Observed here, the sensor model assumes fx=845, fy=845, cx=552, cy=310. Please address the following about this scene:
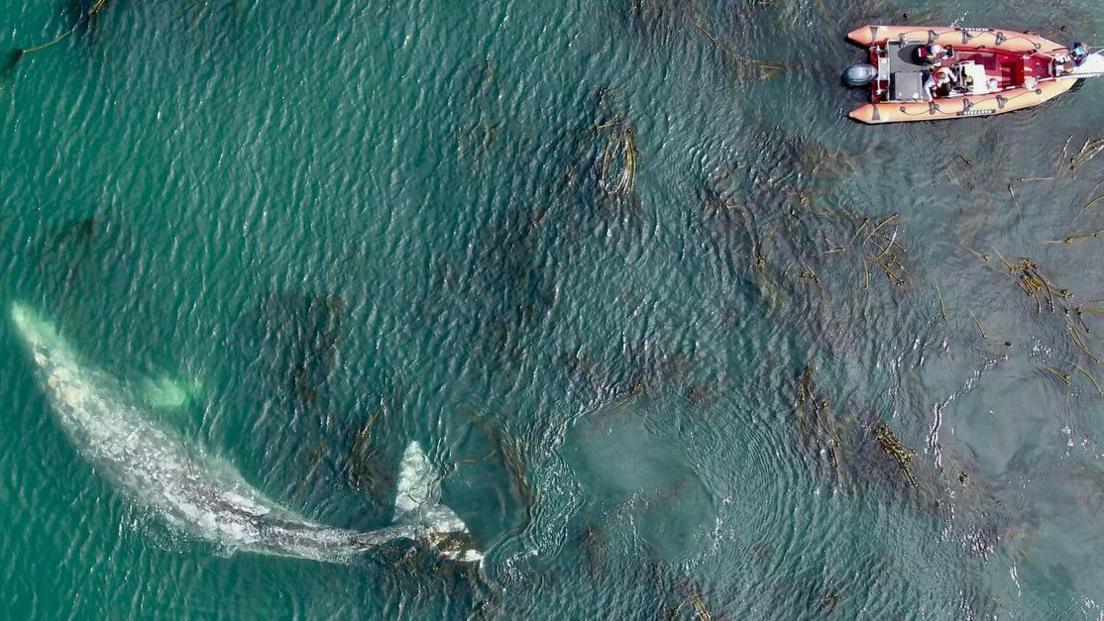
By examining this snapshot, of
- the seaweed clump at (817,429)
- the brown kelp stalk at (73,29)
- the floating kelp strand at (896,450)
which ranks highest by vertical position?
the brown kelp stalk at (73,29)

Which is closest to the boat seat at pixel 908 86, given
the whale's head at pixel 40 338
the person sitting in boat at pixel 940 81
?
the person sitting in boat at pixel 940 81

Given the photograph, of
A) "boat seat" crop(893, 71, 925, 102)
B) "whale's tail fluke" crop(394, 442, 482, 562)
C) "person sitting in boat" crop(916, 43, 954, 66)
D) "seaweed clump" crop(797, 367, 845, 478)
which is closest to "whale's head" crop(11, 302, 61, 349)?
"whale's tail fluke" crop(394, 442, 482, 562)

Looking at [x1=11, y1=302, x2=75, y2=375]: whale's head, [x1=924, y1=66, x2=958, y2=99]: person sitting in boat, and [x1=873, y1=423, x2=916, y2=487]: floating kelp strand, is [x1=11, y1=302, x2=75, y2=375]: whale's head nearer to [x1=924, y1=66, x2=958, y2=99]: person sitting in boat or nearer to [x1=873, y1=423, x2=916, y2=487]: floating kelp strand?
[x1=873, y1=423, x2=916, y2=487]: floating kelp strand

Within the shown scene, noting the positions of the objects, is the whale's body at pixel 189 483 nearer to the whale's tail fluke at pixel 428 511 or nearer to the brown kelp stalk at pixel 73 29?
the whale's tail fluke at pixel 428 511

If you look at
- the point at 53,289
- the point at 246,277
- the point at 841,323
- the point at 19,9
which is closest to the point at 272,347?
the point at 246,277

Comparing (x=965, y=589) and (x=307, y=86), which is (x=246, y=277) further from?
(x=965, y=589)

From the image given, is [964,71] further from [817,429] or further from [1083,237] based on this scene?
[817,429]
